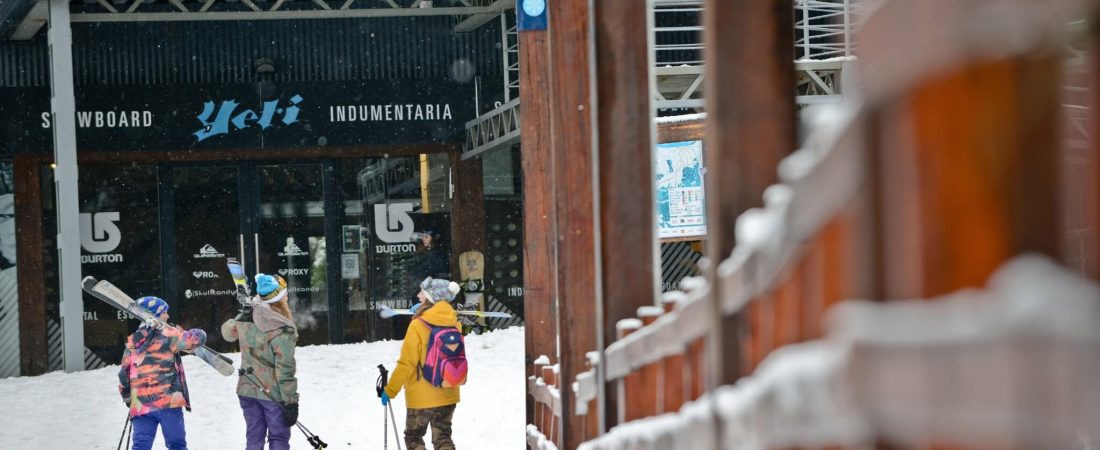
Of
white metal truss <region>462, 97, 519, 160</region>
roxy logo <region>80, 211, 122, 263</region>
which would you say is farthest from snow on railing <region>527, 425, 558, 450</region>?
roxy logo <region>80, 211, 122, 263</region>

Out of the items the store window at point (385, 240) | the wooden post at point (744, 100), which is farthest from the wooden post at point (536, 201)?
the store window at point (385, 240)

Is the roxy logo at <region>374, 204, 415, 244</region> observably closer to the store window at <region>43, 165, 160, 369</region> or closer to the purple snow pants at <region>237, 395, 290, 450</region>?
the store window at <region>43, 165, 160, 369</region>

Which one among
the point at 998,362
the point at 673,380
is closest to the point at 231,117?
the point at 673,380

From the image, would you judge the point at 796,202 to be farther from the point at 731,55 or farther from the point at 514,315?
the point at 514,315

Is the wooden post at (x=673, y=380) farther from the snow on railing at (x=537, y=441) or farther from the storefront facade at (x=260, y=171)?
the storefront facade at (x=260, y=171)

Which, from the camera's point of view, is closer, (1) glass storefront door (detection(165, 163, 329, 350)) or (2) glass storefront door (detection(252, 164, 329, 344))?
(1) glass storefront door (detection(165, 163, 329, 350))

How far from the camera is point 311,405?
50.0 feet

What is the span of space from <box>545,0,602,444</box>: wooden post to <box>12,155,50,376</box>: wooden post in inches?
644

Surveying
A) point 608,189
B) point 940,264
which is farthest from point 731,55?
point 608,189

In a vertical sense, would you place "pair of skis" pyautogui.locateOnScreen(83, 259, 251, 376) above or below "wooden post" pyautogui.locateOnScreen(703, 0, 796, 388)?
below

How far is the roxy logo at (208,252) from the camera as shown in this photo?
20859mm

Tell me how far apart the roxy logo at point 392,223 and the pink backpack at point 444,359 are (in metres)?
11.9

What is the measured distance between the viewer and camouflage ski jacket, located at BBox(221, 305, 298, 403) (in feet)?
31.4

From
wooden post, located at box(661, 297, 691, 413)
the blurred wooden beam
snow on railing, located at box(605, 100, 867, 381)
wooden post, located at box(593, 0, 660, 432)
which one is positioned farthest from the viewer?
the blurred wooden beam
